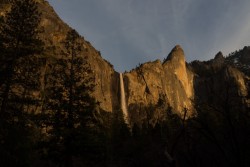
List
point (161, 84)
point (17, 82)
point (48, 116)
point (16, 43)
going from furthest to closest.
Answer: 1. point (161, 84)
2. point (48, 116)
3. point (16, 43)
4. point (17, 82)

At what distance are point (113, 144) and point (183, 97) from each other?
66.8 meters

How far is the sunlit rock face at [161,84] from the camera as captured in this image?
98.8 metres

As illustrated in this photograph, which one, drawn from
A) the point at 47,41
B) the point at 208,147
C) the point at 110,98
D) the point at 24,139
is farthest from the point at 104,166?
the point at 110,98

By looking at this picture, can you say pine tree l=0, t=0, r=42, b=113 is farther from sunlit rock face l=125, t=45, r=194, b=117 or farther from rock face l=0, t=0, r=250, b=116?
sunlit rock face l=125, t=45, r=194, b=117

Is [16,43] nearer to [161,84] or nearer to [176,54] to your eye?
[161,84]

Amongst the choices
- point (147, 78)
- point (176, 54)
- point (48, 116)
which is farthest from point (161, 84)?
point (48, 116)

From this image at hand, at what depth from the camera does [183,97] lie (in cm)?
11581

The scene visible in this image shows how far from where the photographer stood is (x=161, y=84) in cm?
10956

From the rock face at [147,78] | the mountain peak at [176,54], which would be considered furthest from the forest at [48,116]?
the mountain peak at [176,54]

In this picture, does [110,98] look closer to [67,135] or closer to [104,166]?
[104,166]

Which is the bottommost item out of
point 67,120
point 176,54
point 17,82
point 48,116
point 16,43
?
point 67,120

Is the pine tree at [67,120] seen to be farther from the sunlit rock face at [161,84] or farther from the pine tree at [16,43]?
the sunlit rock face at [161,84]

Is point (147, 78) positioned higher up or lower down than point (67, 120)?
higher up

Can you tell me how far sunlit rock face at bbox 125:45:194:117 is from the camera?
98812 mm
